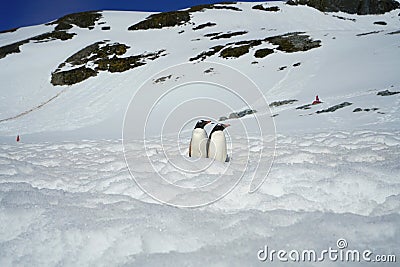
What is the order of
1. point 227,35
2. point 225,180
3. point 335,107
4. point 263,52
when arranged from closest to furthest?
point 225,180
point 335,107
point 263,52
point 227,35

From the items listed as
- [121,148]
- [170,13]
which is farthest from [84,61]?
[121,148]

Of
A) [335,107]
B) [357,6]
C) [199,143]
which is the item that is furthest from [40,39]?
[357,6]

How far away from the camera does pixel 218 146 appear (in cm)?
476

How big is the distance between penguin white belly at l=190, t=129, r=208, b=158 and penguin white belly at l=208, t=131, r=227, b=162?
0.13 metres

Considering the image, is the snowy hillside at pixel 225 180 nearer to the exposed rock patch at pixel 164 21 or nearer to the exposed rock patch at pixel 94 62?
the exposed rock patch at pixel 94 62

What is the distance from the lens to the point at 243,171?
153 inches

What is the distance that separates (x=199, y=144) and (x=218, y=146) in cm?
37

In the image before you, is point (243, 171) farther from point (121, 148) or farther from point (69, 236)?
point (121, 148)

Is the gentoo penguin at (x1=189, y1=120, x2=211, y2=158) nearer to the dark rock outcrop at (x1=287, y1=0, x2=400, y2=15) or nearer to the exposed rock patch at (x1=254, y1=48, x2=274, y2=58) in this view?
the exposed rock patch at (x1=254, y1=48, x2=274, y2=58)

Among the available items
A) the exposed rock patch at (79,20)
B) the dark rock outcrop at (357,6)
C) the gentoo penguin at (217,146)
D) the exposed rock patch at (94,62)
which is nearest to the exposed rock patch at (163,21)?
the exposed rock patch at (79,20)

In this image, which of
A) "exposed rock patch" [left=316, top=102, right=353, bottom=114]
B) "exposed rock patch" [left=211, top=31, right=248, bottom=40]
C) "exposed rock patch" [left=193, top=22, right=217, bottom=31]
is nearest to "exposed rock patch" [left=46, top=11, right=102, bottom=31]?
"exposed rock patch" [left=193, top=22, right=217, bottom=31]

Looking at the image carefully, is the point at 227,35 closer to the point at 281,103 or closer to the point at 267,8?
the point at 267,8

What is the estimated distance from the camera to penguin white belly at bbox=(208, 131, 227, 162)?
4.77 metres

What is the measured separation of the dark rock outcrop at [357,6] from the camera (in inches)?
1838
